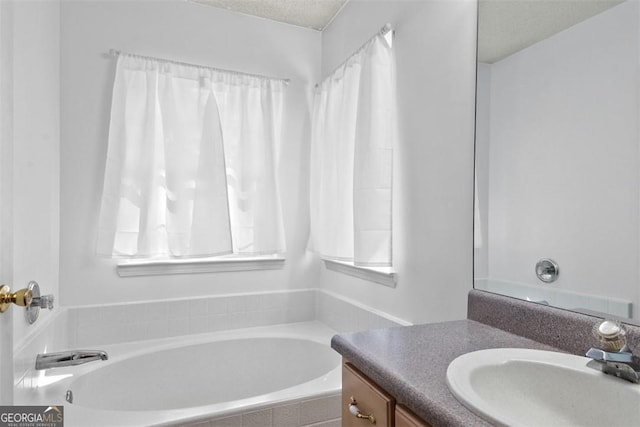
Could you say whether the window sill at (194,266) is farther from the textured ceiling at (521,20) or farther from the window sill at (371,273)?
the textured ceiling at (521,20)

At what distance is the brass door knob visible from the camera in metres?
0.74

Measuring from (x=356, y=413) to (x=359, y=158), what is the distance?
1271 millimetres

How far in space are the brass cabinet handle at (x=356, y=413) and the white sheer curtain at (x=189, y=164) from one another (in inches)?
57.4

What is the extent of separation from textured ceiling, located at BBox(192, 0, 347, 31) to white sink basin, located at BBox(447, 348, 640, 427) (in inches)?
87.5

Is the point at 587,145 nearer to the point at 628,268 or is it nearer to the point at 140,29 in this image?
the point at 628,268

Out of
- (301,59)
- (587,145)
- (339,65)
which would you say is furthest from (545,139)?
(301,59)

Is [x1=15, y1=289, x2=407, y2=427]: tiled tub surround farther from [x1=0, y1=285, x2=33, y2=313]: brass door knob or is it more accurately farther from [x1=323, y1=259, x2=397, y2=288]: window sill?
[x1=0, y1=285, x2=33, y2=313]: brass door knob

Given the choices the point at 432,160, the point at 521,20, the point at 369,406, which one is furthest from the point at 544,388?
the point at 521,20

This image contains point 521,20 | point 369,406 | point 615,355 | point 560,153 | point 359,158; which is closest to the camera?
point 615,355

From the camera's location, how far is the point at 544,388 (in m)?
0.84

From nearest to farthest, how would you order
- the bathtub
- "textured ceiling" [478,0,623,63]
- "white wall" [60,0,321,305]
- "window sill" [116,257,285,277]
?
"textured ceiling" [478,0,623,63]
the bathtub
"white wall" [60,0,321,305]
"window sill" [116,257,285,277]

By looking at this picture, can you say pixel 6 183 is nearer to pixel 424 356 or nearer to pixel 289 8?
pixel 424 356

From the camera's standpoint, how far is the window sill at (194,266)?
2.20 m

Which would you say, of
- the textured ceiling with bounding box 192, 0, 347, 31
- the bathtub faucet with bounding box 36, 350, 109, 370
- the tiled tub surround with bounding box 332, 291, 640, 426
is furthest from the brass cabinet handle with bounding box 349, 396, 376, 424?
the textured ceiling with bounding box 192, 0, 347, 31
